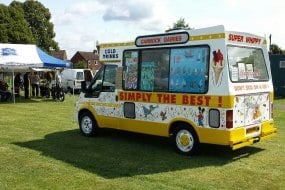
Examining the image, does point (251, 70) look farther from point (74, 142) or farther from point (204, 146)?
point (74, 142)

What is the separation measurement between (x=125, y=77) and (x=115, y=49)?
0.80m

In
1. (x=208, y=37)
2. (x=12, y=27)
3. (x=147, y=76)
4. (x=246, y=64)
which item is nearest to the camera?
(x=208, y=37)

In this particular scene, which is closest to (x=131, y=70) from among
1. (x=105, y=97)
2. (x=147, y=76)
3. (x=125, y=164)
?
(x=147, y=76)

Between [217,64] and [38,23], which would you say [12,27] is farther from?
[217,64]

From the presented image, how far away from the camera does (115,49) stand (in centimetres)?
1034

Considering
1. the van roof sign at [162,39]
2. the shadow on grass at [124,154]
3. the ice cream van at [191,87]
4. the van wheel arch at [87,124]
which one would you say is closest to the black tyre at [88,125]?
the van wheel arch at [87,124]

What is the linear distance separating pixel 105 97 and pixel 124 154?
6.69ft

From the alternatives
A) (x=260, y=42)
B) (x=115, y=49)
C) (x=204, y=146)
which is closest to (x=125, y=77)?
(x=115, y=49)

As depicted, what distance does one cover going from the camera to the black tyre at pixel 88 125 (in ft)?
36.6

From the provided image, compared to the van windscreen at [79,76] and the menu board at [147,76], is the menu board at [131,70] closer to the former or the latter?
the menu board at [147,76]

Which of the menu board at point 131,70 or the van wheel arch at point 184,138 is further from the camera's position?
the menu board at point 131,70

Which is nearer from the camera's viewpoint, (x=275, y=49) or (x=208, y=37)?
(x=208, y=37)

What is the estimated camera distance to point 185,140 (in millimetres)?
8898

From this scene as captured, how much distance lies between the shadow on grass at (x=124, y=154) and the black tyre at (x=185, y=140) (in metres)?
0.16
